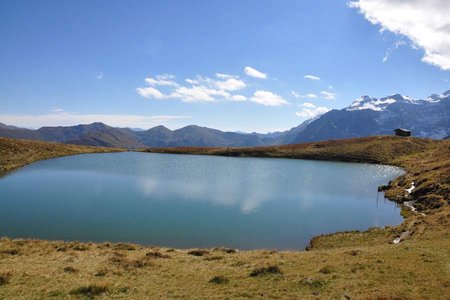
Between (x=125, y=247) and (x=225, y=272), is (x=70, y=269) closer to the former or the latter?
(x=225, y=272)

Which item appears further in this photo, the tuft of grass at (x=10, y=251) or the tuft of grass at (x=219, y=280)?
the tuft of grass at (x=10, y=251)

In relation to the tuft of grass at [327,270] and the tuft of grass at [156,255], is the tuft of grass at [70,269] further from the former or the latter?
the tuft of grass at [327,270]

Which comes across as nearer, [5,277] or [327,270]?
[5,277]

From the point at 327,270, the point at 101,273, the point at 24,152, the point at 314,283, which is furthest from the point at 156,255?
the point at 24,152

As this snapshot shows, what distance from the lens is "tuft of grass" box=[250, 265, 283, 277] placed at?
22641 millimetres

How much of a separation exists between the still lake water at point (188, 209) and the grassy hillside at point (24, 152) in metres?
30.9

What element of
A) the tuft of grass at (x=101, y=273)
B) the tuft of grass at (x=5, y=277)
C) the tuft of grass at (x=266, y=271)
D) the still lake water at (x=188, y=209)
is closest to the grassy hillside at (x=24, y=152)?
the still lake water at (x=188, y=209)

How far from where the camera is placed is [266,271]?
2292 cm

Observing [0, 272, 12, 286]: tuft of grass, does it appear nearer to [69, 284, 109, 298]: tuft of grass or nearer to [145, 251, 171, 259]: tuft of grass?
[69, 284, 109, 298]: tuft of grass

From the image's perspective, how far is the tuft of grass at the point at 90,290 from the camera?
18.8m

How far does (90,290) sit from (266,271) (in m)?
10.6

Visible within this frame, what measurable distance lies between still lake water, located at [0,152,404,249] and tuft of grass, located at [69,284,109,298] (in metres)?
20.3

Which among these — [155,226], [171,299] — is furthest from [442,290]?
[155,226]

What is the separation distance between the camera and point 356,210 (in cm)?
6028
